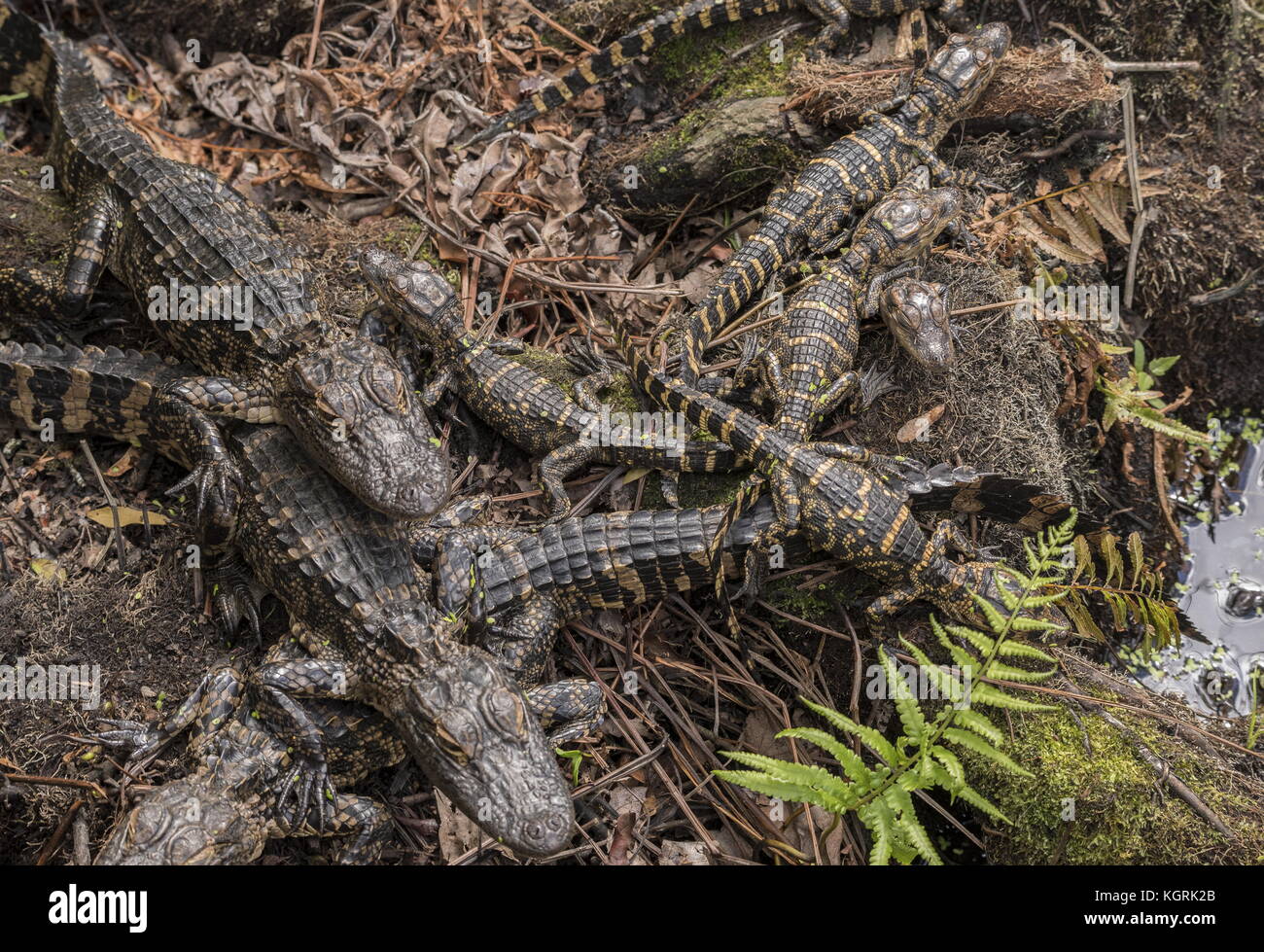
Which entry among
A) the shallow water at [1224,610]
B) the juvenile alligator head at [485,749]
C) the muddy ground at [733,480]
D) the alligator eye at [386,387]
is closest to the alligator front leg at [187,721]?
the muddy ground at [733,480]

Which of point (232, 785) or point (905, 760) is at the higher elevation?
point (905, 760)

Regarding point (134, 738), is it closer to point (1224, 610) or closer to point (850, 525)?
point (850, 525)

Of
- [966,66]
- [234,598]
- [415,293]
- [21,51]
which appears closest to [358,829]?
[234,598]

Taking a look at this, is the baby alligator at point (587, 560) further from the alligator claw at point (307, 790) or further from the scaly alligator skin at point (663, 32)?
the scaly alligator skin at point (663, 32)

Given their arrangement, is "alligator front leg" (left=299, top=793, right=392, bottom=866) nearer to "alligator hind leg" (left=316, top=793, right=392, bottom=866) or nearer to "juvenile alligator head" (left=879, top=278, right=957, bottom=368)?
"alligator hind leg" (left=316, top=793, right=392, bottom=866)

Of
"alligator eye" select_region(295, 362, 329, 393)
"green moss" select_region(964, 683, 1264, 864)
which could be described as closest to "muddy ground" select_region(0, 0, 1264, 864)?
"green moss" select_region(964, 683, 1264, 864)
